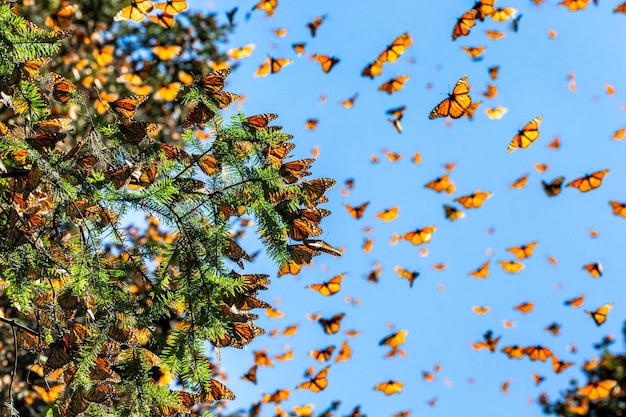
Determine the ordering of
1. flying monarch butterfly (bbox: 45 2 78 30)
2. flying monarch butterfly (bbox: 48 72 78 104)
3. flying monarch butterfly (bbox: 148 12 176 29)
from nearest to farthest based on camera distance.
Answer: flying monarch butterfly (bbox: 48 72 78 104), flying monarch butterfly (bbox: 45 2 78 30), flying monarch butterfly (bbox: 148 12 176 29)

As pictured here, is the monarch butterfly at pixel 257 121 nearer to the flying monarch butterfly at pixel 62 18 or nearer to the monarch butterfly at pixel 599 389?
the flying monarch butterfly at pixel 62 18

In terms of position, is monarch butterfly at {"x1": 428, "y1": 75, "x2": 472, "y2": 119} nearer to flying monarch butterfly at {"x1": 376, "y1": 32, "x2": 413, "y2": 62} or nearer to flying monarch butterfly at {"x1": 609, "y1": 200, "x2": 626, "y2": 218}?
flying monarch butterfly at {"x1": 376, "y1": 32, "x2": 413, "y2": 62}

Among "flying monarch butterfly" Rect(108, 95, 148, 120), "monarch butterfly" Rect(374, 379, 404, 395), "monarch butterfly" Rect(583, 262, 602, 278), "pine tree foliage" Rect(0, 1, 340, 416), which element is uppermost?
"monarch butterfly" Rect(583, 262, 602, 278)

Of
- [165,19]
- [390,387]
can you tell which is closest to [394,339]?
[390,387]

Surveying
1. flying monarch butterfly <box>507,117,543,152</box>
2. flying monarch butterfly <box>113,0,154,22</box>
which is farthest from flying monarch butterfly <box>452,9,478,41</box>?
flying monarch butterfly <box>113,0,154,22</box>

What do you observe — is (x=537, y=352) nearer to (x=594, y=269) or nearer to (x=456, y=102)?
(x=594, y=269)

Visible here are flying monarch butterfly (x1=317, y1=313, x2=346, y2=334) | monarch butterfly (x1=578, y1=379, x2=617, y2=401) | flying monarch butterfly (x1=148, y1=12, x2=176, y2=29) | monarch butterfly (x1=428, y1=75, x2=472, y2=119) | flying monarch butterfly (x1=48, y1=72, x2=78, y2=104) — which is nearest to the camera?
flying monarch butterfly (x1=48, y1=72, x2=78, y2=104)

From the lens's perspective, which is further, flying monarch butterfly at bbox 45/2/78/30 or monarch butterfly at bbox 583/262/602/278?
monarch butterfly at bbox 583/262/602/278

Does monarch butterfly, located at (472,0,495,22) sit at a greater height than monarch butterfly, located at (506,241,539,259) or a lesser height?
greater
